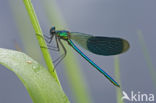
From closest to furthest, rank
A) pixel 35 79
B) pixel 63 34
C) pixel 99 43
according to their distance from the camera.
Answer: pixel 35 79 < pixel 63 34 < pixel 99 43

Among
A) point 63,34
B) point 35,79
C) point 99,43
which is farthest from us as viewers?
point 99,43

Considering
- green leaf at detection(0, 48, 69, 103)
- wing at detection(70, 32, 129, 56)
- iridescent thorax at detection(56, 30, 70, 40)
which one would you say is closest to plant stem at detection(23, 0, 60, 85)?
green leaf at detection(0, 48, 69, 103)

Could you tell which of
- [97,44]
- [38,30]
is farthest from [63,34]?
[38,30]

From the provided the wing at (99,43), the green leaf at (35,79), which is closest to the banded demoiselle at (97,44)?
the wing at (99,43)

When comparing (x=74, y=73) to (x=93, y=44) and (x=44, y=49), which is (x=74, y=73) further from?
(x=93, y=44)

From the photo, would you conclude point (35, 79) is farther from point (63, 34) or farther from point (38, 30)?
point (63, 34)

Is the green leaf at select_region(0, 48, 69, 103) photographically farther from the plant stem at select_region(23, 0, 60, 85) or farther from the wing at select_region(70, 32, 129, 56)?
the wing at select_region(70, 32, 129, 56)
